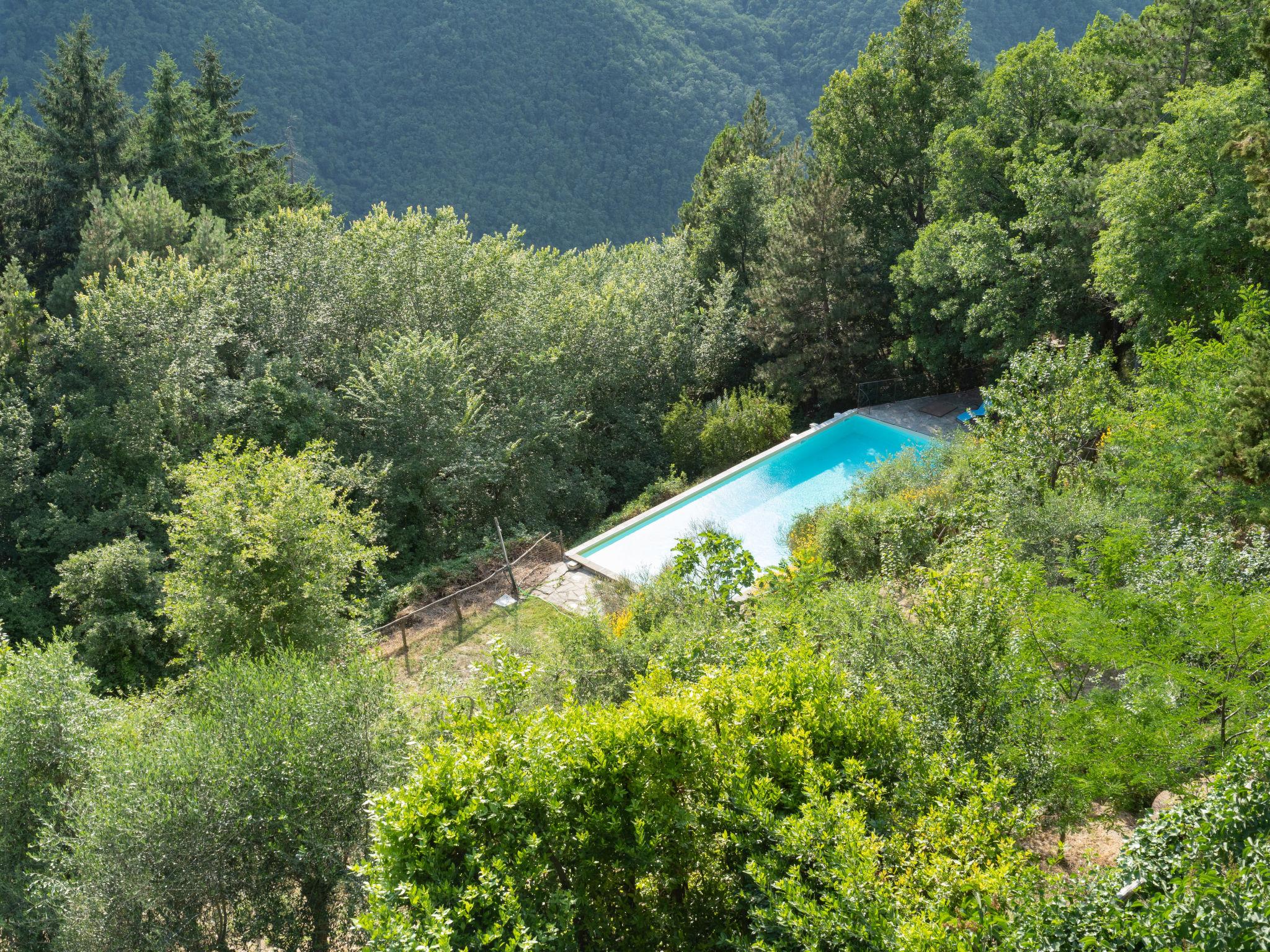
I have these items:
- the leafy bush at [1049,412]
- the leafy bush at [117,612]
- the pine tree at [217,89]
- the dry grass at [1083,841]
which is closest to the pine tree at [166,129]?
the pine tree at [217,89]

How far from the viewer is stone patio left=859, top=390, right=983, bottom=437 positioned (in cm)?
2055

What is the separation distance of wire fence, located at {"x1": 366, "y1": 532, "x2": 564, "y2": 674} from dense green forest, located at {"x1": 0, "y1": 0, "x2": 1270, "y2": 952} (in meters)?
0.75

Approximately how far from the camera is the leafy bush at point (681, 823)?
4.91 metres

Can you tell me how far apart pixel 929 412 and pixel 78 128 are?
26358 millimetres

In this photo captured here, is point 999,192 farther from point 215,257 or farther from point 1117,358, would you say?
point 215,257

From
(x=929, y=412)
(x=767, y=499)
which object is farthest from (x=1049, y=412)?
(x=929, y=412)

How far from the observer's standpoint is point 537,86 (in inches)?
2566

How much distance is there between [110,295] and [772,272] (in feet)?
50.8

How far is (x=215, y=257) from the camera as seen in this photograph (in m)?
21.0

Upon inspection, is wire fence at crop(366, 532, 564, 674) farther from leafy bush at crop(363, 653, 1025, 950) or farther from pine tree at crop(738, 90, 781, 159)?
pine tree at crop(738, 90, 781, 159)

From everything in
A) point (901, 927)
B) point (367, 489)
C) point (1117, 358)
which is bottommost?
point (1117, 358)

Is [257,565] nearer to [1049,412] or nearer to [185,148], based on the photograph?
[1049,412]

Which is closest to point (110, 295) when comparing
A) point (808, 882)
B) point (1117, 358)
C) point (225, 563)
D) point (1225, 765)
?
point (225, 563)

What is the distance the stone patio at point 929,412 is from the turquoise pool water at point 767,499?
33 centimetres
